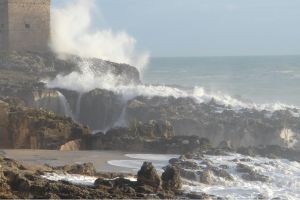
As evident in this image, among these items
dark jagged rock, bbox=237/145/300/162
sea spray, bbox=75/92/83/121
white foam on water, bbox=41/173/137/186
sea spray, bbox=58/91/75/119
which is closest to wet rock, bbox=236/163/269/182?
dark jagged rock, bbox=237/145/300/162

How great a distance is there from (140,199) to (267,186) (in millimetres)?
4608

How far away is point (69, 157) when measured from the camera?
18.2 metres

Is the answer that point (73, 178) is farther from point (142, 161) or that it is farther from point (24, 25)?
point (24, 25)

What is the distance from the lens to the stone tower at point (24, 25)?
116 ft

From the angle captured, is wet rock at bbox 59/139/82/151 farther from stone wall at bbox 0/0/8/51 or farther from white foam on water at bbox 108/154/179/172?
stone wall at bbox 0/0/8/51

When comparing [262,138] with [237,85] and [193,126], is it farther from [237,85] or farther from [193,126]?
[237,85]

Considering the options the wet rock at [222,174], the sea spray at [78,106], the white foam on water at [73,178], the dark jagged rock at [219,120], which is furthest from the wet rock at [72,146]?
the sea spray at [78,106]

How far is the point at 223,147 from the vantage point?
20.1 m

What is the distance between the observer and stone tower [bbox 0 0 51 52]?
35312mm

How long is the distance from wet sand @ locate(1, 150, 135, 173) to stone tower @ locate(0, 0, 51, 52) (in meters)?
17.2

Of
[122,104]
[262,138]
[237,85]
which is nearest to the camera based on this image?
[262,138]

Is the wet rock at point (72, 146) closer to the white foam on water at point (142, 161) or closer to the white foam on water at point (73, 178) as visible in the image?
the white foam on water at point (142, 161)

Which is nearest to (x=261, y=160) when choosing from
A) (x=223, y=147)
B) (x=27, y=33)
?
(x=223, y=147)

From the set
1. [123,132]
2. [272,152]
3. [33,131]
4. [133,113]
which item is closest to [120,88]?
[133,113]
